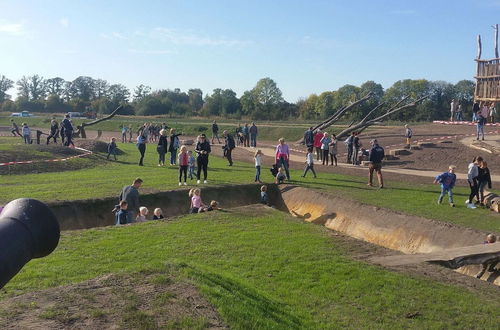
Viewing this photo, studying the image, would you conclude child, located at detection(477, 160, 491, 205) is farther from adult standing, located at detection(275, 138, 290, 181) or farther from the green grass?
adult standing, located at detection(275, 138, 290, 181)

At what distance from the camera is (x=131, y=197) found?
14398mm

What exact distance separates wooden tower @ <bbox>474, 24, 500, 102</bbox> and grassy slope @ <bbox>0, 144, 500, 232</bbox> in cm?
1572

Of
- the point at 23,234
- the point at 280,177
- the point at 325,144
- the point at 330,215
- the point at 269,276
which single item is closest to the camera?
the point at 23,234

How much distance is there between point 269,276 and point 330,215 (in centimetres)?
829

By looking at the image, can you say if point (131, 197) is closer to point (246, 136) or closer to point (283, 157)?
point (283, 157)

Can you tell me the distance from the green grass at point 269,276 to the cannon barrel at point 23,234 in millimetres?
2810

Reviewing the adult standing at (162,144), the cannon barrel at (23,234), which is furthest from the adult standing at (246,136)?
the cannon barrel at (23,234)

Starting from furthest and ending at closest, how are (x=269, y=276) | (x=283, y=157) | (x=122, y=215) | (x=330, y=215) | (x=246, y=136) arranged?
(x=246, y=136)
(x=283, y=157)
(x=330, y=215)
(x=122, y=215)
(x=269, y=276)

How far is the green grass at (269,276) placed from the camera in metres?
7.88

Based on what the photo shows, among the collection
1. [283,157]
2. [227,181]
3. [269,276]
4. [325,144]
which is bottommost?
[269,276]

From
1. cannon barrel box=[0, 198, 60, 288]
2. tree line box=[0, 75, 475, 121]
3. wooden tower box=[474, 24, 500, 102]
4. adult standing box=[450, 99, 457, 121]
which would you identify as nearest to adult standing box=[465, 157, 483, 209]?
cannon barrel box=[0, 198, 60, 288]

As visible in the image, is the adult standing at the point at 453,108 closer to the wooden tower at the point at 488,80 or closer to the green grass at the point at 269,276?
the wooden tower at the point at 488,80

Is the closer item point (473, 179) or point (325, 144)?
point (473, 179)

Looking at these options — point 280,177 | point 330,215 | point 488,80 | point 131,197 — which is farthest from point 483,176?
point 488,80
